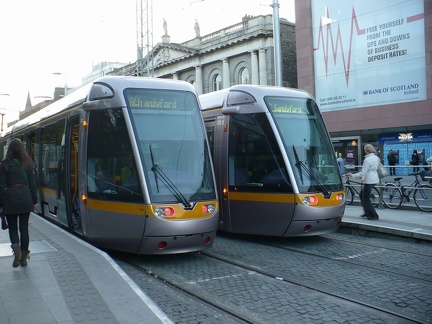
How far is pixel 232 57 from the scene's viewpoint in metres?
45.0

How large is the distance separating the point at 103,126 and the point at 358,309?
4905 millimetres

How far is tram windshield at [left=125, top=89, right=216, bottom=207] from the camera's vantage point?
25.5ft

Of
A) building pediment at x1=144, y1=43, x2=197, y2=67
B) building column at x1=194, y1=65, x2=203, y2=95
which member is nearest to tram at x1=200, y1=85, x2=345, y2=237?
building column at x1=194, y1=65, x2=203, y2=95

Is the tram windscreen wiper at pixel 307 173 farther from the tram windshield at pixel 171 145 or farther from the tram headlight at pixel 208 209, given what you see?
the tram headlight at pixel 208 209

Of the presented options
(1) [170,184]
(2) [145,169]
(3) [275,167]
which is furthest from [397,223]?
(2) [145,169]

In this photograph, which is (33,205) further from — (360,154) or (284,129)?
(360,154)

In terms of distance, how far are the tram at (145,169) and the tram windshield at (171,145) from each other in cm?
2

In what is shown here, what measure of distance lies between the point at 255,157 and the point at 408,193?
6.03 m

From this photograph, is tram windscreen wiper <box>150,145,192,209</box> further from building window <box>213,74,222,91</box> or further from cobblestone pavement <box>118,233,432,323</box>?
building window <box>213,74,222,91</box>

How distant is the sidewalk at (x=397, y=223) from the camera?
9750mm

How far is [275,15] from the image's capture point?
1906 cm

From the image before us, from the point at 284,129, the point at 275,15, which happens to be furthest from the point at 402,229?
the point at 275,15

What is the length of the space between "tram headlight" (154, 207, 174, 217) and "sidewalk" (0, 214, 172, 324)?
1003mm

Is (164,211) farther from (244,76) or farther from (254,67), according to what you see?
(244,76)
